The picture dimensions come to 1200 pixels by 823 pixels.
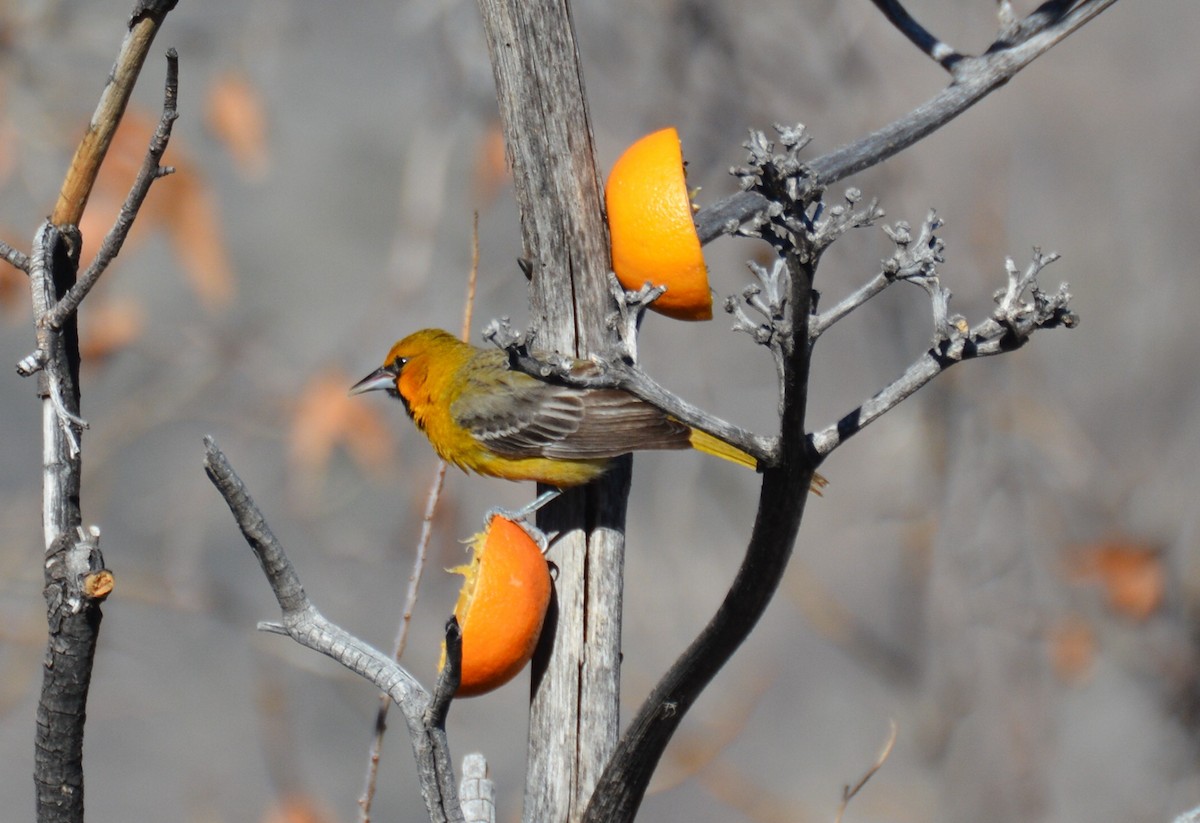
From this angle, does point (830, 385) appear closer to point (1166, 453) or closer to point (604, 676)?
point (1166, 453)

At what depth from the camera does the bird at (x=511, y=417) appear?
11.2 ft

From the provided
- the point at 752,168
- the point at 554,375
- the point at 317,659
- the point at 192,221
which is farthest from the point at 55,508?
the point at 317,659

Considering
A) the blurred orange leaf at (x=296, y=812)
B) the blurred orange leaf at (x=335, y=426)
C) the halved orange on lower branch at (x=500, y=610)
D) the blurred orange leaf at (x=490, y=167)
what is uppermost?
the blurred orange leaf at (x=490, y=167)

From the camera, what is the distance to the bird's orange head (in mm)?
4230

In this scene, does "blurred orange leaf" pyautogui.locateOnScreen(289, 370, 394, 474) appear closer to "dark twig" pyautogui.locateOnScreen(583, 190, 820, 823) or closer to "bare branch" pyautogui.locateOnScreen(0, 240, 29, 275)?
"dark twig" pyautogui.locateOnScreen(583, 190, 820, 823)

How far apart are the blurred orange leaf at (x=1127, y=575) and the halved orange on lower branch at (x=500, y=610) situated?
3919 millimetres

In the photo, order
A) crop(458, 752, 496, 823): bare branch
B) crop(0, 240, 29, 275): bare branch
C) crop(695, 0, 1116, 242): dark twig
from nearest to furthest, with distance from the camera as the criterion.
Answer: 1. crop(0, 240, 29, 275): bare branch
2. crop(458, 752, 496, 823): bare branch
3. crop(695, 0, 1116, 242): dark twig

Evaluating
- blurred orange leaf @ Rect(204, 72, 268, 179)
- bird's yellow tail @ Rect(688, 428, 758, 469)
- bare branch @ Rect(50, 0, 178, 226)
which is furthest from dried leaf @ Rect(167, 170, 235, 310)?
bare branch @ Rect(50, 0, 178, 226)

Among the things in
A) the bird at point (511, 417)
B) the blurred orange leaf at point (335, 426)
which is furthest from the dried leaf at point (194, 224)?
the bird at point (511, 417)

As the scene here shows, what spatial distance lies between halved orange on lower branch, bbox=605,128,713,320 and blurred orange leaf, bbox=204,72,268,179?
3.12 metres

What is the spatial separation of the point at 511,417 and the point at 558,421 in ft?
0.87

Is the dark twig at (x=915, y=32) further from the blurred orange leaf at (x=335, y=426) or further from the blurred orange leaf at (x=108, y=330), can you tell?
the blurred orange leaf at (x=108, y=330)

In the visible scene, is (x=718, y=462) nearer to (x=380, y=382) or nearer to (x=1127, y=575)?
(x=1127, y=575)

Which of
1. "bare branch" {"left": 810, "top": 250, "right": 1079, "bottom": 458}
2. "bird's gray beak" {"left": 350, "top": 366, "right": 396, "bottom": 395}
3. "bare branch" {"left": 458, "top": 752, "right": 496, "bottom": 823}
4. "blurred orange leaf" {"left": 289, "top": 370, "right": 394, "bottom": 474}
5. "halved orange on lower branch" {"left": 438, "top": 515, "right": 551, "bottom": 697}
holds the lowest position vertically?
"bare branch" {"left": 458, "top": 752, "right": 496, "bottom": 823}
